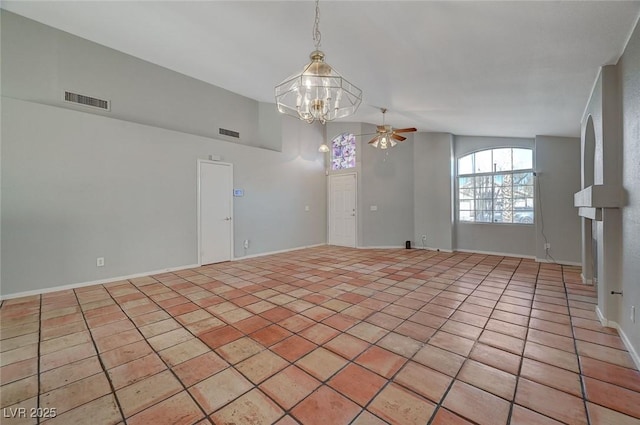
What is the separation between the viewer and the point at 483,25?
2.25 m

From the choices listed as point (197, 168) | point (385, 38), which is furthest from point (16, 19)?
point (385, 38)

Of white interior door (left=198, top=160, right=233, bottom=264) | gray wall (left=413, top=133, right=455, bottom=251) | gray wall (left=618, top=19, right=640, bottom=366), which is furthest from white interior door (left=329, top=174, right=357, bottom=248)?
gray wall (left=618, top=19, right=640, bottom=366)

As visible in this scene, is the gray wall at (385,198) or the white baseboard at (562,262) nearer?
the white baseboard at (562,262)

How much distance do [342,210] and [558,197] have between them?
4776 mm

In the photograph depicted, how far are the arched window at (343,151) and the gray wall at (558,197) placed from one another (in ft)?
13.5

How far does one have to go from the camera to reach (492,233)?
6156 millimetres

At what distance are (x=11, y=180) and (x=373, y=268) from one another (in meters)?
5.48

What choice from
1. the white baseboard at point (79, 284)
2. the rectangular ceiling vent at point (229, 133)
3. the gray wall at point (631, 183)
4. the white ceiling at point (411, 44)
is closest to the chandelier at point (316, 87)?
the white ceiling at point (411, 44)

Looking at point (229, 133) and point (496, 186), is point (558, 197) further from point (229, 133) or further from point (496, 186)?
point (229, 133)

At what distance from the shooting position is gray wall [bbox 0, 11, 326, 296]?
3404 millimetres

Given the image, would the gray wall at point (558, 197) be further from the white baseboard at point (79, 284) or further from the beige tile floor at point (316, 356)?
the white baseboard at point (79, 284)

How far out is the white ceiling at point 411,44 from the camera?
6.98ft

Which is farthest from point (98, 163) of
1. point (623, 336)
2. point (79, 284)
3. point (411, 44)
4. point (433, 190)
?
point (433, 190)

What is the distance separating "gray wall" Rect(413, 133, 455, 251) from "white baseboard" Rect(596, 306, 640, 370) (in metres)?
3.88
